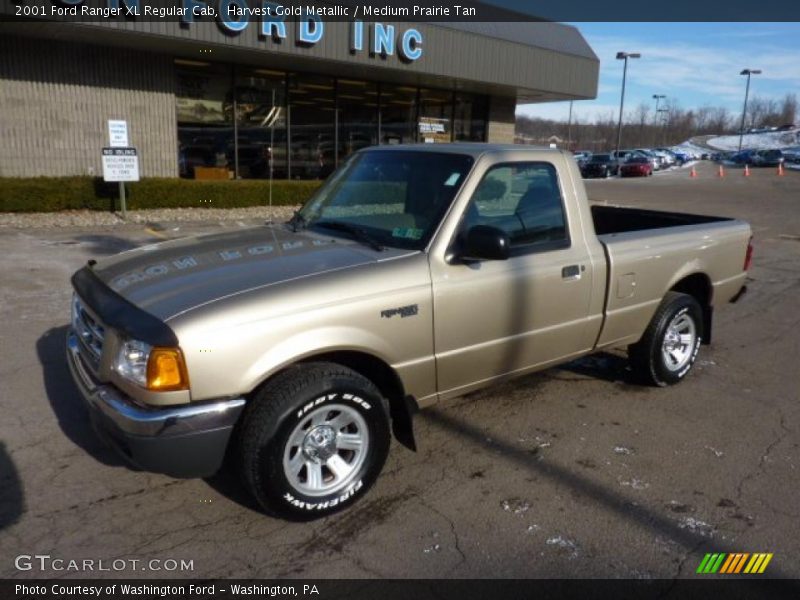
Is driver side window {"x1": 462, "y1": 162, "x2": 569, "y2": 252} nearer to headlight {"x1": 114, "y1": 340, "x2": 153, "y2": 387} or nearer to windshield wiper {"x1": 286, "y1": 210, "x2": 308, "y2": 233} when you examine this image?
windshield wiper {"x1": 286, "y1": 210, "x2": 308, "y2": 233}

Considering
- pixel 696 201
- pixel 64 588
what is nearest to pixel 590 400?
pixel 64 588

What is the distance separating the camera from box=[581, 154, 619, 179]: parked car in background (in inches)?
1692

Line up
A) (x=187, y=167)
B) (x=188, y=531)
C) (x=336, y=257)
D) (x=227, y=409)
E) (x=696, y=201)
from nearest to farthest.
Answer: (x=227, y=409) → (x=188, y=531) → (x=336, y=257) → (x=187, y=167) → (x=696, y=201)

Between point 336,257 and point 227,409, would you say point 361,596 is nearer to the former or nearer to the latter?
point 227,409

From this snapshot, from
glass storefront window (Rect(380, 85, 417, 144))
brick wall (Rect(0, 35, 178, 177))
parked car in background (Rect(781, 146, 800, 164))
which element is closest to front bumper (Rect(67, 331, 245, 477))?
brick wall (Rect(0, 35, 178, 177))

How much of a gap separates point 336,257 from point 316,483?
1173mm

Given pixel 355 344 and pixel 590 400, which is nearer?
pixel 355 344

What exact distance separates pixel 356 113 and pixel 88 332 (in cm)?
1724

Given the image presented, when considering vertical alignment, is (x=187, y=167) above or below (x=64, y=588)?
above

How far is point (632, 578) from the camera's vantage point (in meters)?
2.78

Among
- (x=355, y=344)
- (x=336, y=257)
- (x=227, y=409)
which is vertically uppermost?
(x=336, y=257)

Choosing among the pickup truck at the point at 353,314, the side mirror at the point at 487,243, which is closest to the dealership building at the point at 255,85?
the pickup truck at the point at 353,314

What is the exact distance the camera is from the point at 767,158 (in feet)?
189

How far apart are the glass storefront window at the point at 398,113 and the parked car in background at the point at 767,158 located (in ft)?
156
